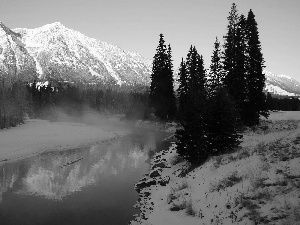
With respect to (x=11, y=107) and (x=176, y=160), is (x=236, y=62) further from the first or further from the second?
(x=11, y=107)

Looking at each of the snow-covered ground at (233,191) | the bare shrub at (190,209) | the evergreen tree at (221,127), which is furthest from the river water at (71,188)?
the evergreen tree at (221,127)

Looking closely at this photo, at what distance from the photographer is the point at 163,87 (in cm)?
5941

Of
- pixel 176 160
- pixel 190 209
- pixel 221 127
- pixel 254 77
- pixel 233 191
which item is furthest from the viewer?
pixel 254 77

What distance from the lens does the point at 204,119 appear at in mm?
22734

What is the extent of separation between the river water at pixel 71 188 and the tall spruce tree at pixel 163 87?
25.9 meters

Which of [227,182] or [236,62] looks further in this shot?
[236,62]

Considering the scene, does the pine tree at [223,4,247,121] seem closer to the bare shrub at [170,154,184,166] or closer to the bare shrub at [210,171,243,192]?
the bare shrub at [170,154,184,166]

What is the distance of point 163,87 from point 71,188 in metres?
41.7

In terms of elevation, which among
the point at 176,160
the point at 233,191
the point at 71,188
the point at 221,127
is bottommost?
the point at 71,188

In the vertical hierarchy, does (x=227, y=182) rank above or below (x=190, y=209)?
above

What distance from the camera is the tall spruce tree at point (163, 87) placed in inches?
2328

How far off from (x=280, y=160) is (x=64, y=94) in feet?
401

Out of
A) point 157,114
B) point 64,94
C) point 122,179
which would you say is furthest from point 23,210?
point 64,94

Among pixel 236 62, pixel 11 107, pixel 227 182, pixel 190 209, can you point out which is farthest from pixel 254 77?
A: pixel 11 107
